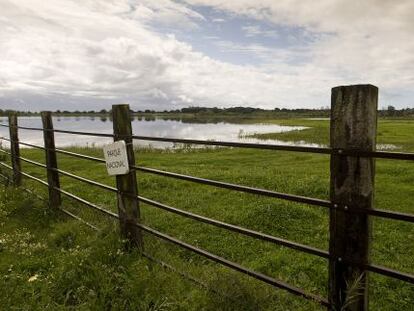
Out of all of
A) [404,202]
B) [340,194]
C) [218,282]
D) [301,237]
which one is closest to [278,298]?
[218,282]

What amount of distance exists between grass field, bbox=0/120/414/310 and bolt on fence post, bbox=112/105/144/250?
22 cm

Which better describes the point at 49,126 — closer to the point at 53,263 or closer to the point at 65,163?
the point at 53,263

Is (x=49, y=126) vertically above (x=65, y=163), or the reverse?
(x=49, y=126)

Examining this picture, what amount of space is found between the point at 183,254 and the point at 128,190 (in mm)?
1658

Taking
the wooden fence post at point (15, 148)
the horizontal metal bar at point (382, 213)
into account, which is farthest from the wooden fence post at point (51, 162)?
the horizontal metal bar at point (382, 213)

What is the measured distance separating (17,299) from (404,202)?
9380 mm

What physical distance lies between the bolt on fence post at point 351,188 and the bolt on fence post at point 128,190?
3.10 metres

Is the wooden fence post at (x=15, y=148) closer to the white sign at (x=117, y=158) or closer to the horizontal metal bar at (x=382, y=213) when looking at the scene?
the white sign at (x=117, y=158)

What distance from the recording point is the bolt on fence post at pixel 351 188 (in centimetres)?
312

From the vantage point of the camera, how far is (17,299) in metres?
4.63

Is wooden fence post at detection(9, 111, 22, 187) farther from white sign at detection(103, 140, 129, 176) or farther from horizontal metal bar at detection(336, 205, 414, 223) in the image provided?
horizontal metal bar at detection(336, 205, 414, 223)

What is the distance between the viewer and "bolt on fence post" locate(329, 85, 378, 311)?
10.2ft

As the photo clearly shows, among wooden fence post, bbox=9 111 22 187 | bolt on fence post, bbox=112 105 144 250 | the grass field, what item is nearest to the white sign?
bolt on fence post, bbox=112 105 144 250

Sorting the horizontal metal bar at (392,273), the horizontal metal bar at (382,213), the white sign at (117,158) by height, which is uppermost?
the white sign at (117,158)
